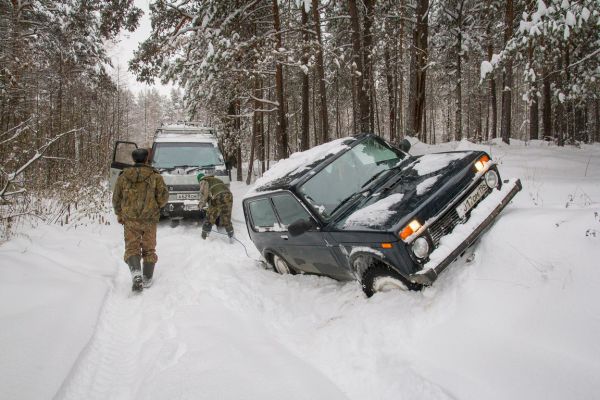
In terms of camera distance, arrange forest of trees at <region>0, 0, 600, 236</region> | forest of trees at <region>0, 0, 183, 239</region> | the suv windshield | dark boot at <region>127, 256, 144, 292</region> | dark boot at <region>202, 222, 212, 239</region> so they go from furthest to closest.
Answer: dark boot at <region>202, 222, 212, 239</region>, forest of trees at <region>0, 0, 600, 236</region>, forest of trees at <region>0, 0, 183, 239</region>, dark boot at <region>127, 256, 144, 292</region>, the suv windshield

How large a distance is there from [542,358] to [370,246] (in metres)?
1.53

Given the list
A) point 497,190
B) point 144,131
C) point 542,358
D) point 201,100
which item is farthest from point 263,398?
point 144,131

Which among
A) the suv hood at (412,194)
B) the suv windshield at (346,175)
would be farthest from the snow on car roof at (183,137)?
the suv hood at (412,194)

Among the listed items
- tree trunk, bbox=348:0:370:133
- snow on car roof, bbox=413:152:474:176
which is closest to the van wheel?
snow on car roof, bbox=413:152:474:176

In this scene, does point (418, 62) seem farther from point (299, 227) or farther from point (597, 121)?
point (597, 121)

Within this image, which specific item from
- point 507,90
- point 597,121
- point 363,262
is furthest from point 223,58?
point 597,121

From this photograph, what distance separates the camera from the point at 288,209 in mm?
4500

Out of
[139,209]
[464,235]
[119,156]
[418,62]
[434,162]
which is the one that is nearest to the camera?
[464,235]

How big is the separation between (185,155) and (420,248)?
25.0 ft

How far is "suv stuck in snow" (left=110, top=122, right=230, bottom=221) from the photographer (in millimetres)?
8578

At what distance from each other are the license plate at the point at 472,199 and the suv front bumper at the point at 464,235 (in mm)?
57

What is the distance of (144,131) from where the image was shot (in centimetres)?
5934

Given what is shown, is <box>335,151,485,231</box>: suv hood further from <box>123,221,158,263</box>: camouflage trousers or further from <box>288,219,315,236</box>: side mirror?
<box>123,221,158,263</box>: camouflage trousers

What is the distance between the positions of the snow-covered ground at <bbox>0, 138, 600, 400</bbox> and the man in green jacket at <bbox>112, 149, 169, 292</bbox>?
0.51 m
